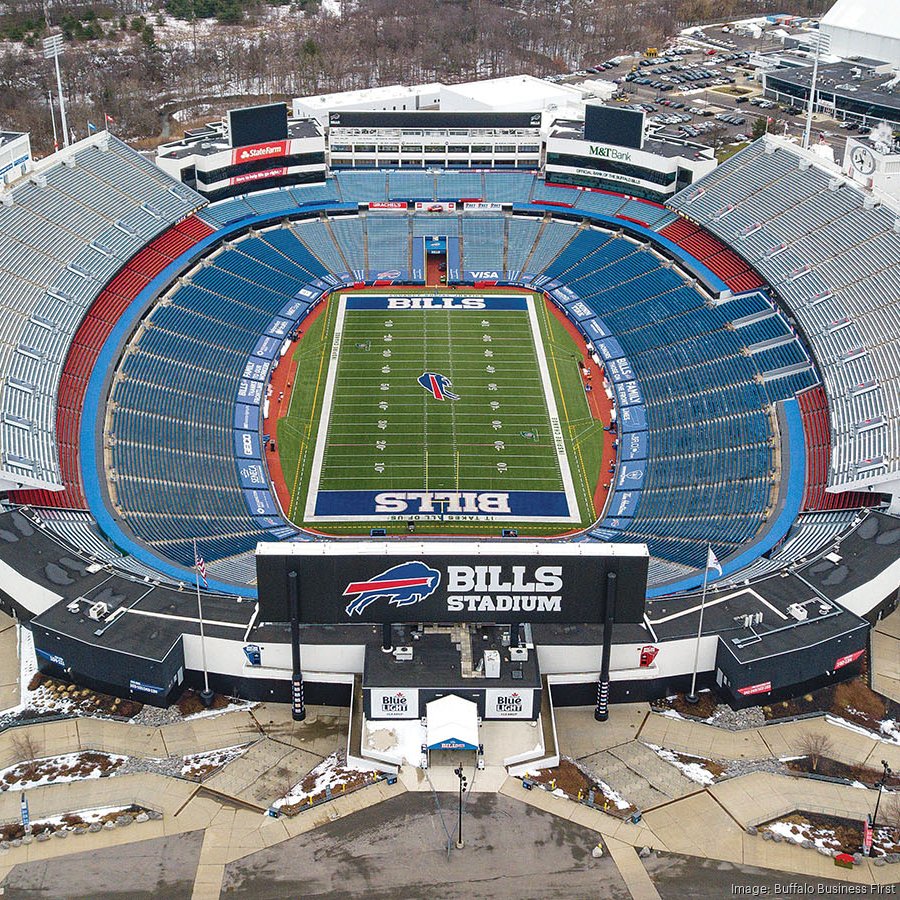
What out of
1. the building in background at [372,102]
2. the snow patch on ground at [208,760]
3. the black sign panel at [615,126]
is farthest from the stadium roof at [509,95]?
the snow patch on ground at [208,760]

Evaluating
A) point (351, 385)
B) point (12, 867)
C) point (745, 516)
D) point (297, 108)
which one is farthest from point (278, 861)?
point (297, 108)

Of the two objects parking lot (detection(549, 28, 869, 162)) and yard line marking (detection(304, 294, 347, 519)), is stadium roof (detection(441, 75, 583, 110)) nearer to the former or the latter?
parking lot (detection(549, 28, 869, 162))

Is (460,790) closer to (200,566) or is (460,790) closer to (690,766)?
(690,766)

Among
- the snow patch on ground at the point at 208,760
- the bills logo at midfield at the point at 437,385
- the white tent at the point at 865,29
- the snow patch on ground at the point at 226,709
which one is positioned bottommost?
the snow patch on ground at the point at 208,760

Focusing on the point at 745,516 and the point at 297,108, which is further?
the point at 297,108

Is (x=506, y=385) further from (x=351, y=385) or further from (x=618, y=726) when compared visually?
(x=618, y=726)

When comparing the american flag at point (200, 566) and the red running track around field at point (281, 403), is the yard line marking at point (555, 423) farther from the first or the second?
the american flag at point (200, 566)
